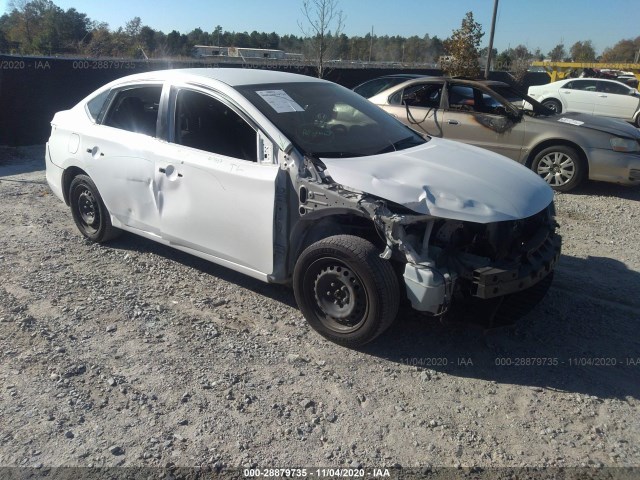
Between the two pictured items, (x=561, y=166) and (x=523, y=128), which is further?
(x=523, y=128)

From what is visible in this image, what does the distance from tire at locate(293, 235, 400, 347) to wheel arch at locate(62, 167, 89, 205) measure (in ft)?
9.41

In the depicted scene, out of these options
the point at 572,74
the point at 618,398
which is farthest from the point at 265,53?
the point at 618,398

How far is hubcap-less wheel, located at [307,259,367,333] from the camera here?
3.58 meters

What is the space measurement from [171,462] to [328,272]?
4.91 ft

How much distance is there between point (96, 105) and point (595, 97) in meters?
16.6

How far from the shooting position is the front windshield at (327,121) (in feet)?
13.1

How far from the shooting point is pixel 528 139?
25.8ft

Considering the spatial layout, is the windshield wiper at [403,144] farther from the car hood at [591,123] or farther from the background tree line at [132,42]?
the background tree line at [132,42]

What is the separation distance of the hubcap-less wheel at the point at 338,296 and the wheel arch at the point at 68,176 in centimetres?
294

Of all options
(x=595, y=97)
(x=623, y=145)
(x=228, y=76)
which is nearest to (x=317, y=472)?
(x=228, y=76)

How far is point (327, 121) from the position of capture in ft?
14.1

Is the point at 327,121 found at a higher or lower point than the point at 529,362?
higher

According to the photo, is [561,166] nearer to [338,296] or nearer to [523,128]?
[523,128]

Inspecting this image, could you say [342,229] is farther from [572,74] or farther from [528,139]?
[572,74]
